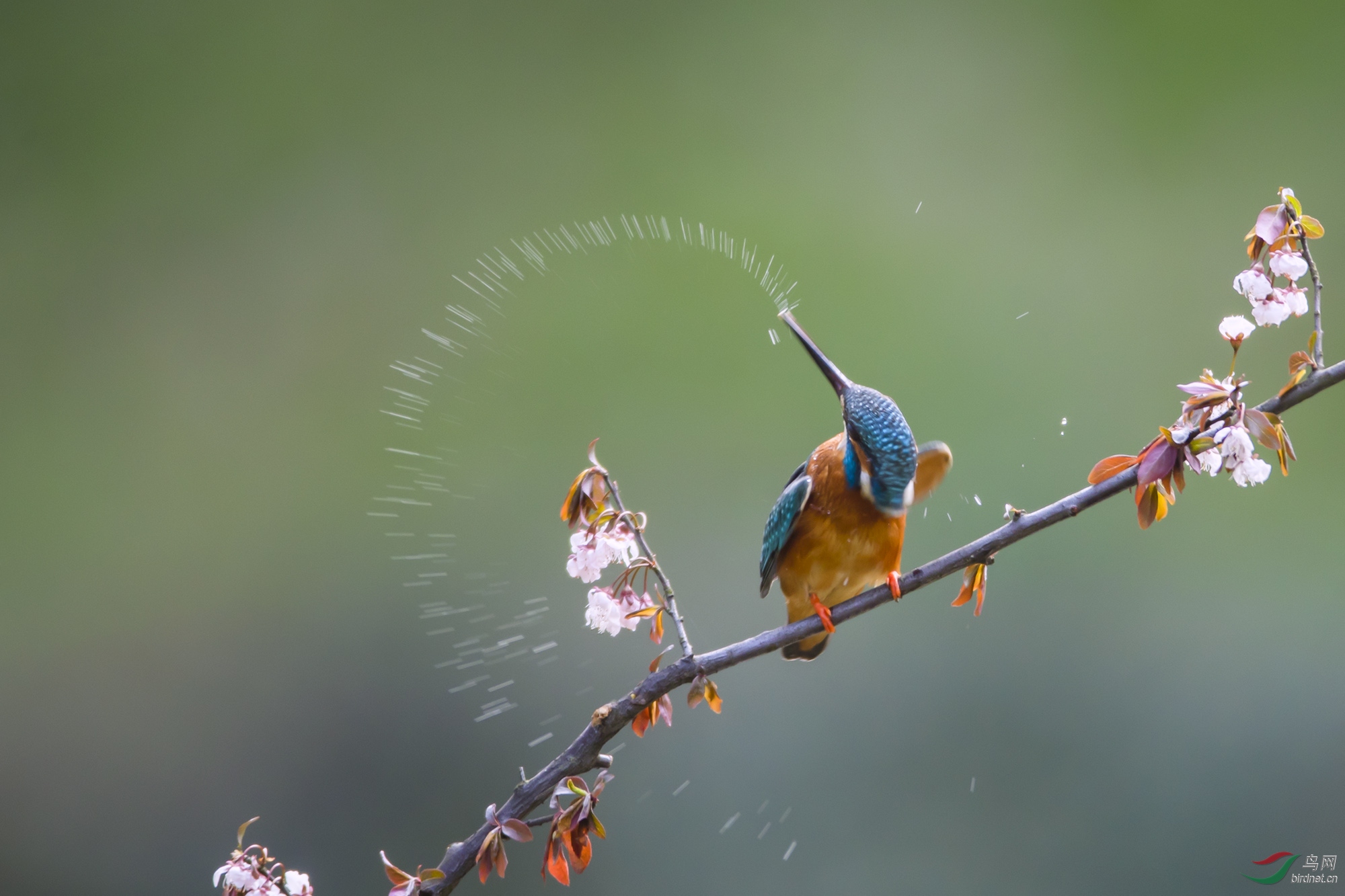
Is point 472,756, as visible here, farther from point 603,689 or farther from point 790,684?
point 790,684

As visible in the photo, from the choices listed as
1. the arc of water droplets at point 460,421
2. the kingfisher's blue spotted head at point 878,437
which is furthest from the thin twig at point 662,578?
the arc of water droplets at point 460,421

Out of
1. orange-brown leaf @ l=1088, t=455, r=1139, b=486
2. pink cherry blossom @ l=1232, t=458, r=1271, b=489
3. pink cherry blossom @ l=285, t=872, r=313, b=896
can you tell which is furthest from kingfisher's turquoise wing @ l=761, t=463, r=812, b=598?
pink cherry blossom @ l=285, t=872, r=313, b=896

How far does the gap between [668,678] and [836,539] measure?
386 mm

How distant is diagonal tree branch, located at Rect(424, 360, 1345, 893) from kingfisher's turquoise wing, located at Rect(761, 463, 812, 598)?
1.03 feet

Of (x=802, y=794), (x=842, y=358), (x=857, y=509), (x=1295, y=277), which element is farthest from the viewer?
(x=842, y=358)

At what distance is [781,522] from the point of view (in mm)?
1292

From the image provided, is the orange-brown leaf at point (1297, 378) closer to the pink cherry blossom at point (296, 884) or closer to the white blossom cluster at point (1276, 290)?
the white blossom cluster at point (1276, 290)

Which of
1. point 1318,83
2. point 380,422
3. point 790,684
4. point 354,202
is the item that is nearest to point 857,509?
point 790,684

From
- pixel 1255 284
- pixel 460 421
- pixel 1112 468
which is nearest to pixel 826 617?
pixel 1112 468

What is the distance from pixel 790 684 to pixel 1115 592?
0.90m

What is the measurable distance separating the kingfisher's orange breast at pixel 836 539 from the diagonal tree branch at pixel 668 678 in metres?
0.25

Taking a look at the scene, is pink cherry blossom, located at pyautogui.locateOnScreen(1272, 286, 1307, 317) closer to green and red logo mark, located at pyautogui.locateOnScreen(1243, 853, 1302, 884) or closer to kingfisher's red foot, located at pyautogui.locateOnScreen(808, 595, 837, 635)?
kingfisher's red foot, located at pyautogui.locateOnScreen(808, 595, 837, 635)

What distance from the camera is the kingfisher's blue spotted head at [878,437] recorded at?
1058 millimetres

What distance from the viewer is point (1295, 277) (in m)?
0.88
